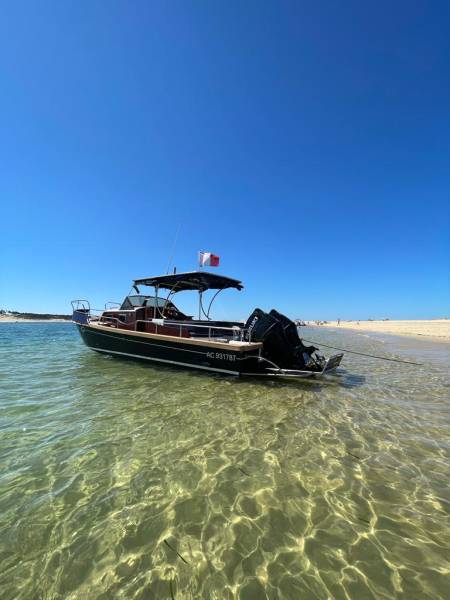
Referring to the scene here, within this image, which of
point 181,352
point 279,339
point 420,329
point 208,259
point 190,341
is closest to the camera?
point 279,339

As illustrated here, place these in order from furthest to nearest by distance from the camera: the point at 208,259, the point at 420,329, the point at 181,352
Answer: the point at 420,329 < the point at 208,259 < the point at 181,352

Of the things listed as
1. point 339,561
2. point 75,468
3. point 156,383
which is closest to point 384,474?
point 339,561

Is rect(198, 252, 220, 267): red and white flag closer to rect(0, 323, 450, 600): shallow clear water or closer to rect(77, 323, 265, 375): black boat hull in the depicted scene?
rect(77, 323, 265, 375): black boat hull

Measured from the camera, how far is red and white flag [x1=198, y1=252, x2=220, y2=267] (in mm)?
11461

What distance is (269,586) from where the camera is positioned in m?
2.18

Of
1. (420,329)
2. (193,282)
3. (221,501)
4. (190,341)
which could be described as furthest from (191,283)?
(420,329)

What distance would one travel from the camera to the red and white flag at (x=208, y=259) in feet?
37.6

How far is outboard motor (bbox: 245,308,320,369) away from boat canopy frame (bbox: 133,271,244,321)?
9.28 feet

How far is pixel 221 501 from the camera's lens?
10.4 ft

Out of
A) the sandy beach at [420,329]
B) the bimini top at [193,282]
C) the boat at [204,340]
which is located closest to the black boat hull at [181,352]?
the boat at [204,340]

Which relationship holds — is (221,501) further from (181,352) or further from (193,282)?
(193,282)

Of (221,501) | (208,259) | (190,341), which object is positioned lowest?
(221,501)

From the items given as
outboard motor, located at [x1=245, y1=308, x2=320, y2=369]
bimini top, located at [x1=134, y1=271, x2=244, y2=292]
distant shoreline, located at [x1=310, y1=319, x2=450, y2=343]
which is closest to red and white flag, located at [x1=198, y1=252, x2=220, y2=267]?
bimini top, located at [x1=134, y1=271, x2=244, y2=292]

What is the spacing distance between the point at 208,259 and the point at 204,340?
12.1 feet
